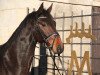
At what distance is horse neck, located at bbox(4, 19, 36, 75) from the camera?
463 centimetres

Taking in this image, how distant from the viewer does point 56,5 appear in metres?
7.21

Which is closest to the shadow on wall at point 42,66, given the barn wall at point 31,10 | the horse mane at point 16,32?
the barn wall at point 31,10

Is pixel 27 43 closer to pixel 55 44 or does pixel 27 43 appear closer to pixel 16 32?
pixel 16 32

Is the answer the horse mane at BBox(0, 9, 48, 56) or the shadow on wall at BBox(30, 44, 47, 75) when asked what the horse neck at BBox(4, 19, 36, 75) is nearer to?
the horse mane at BBox(0, 9, 48, 56)

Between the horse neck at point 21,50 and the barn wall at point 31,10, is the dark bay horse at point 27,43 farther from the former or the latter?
the barn wall at point 31,10

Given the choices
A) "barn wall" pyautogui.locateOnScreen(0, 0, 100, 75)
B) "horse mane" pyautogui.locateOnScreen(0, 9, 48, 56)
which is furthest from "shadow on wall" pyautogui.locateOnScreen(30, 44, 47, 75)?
"horse mane" pyautogui.locateOnScreen(0, 9, 48, 56)

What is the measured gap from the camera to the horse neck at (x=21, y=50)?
463cm

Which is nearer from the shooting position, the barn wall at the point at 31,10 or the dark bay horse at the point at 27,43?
the dark bay horse at the point at 27,43

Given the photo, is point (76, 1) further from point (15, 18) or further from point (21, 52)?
Answer: point (21, 52)

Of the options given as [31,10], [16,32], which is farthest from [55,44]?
[31,10]

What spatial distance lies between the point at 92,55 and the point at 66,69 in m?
0.69

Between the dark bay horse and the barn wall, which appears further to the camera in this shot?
the barn wall

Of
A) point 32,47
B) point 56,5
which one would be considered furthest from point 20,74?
point 56,5

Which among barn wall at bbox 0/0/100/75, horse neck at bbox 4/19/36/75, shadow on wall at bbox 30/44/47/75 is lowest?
shadow on wall at bbox 30/44/47/75
